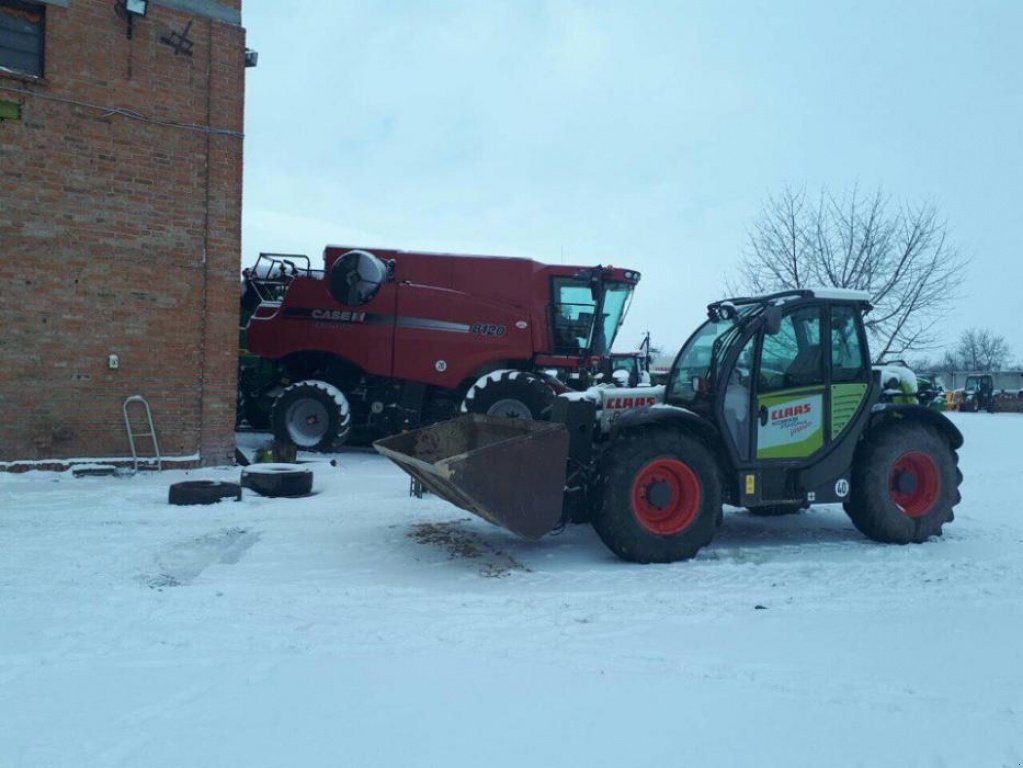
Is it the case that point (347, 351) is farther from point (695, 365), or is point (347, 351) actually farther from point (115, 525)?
point (695, 365)

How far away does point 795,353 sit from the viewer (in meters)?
7.36

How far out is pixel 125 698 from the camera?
375cm

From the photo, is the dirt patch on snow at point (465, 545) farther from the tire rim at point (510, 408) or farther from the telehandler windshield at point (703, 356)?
the tire rim at point (510, 408)

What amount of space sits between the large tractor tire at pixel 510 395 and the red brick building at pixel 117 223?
3.44 m

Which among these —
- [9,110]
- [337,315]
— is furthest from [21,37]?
[337,315]

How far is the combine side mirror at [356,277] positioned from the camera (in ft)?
44.1

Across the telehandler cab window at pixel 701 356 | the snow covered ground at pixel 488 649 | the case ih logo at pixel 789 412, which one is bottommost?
the snow covered ground at pixel 488 649

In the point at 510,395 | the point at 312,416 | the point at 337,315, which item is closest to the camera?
the point at 510,395

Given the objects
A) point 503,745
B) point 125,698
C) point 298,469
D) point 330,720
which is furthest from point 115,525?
point 503,745

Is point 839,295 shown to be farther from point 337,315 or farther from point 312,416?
point 312,416

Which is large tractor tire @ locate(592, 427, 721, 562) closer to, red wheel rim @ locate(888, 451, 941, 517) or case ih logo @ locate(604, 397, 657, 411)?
case ih logo @ locate(604, 397, 657, 411)

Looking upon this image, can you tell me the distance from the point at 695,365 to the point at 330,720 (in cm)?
495

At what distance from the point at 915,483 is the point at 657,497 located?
2.67 meters

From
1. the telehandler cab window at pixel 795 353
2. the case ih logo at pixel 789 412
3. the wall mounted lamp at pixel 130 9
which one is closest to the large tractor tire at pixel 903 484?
the case ih logo at pixel 789 412
